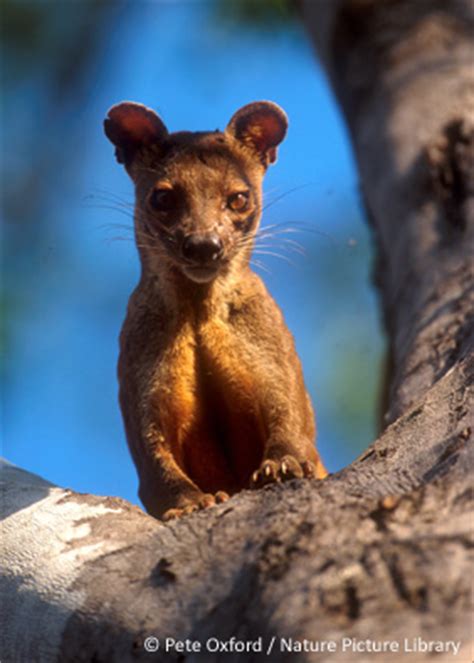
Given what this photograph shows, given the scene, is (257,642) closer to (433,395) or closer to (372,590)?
(372,590)

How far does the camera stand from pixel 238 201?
509 cm

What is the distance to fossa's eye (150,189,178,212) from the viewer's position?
502cm

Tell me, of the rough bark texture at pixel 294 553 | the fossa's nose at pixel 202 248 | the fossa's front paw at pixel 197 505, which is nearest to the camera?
the rough bark texture at pixel 294 553

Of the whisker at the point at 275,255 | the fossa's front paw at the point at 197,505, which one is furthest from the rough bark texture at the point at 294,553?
the whisker at the point at 275,255

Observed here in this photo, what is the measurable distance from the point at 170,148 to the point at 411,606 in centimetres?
322

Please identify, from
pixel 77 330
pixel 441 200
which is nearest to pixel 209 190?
pixel 441 200

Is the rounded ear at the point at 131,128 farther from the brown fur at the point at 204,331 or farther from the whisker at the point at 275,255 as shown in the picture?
the whisker at the point at 275,255

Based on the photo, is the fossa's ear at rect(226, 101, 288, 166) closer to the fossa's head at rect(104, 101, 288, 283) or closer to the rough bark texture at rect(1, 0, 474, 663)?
the fossa's head at rect(104, 101, 288, 283)

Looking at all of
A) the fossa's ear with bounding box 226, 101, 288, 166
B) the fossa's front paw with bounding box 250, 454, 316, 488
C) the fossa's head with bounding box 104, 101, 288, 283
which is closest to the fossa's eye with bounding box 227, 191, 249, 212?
the fossa's head with bounding box 104, 101, 288, 283

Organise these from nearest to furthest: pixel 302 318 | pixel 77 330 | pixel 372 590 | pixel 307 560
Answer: pixel 372 590 → pixel 307 560 → pixel 302 318 → pixel 77 330

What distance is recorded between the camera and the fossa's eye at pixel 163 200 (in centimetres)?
502

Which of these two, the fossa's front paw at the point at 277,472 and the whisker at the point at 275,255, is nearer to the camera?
the fossa's front paw at the point at 277,472

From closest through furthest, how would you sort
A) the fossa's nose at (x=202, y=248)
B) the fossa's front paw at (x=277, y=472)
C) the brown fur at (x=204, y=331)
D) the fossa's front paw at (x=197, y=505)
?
the fossa's front paw at (x=197, y=505) → the fossa's front paw at (x=277, y=472) → the fossa's nose at (x=202, y=248) → the brown fur at (x=204, y=331)

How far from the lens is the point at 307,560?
→ 9.10ft
